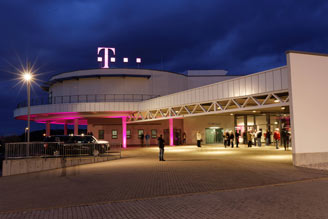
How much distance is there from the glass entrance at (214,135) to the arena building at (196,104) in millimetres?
153

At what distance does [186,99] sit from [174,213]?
19496 mm

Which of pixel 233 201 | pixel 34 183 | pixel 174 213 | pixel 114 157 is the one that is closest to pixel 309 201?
pixel 233 201

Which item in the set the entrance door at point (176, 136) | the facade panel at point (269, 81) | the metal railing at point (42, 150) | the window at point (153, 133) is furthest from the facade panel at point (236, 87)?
the window at point (153, 133)

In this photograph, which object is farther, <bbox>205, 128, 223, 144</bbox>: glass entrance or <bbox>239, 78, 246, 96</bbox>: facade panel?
<bbox>205, 128, 223, 144</bbox>: glass entrance

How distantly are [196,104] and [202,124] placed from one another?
63.0 ft

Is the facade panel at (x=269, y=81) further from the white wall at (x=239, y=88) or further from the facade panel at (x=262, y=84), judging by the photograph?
the facade panel at (x=262, y=84)

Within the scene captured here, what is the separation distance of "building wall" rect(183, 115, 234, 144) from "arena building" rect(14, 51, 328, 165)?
15 centimetres

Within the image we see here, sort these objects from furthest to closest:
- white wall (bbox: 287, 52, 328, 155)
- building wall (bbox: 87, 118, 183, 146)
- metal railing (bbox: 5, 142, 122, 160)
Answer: building wall (bbox: 87, 118, 183, 146)
metal railing (bbox: 5, 142, 122, 160)
white wall (bbox: 287, 52, 328, 155)

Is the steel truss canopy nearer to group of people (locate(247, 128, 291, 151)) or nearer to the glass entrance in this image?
group of people (locate(247, 128, 291, 151))

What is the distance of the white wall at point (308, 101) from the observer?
15.0 meters

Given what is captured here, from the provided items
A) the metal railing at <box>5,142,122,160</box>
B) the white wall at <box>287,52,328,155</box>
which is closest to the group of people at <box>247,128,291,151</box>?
the white wall at <box>287,52,328,155</box>

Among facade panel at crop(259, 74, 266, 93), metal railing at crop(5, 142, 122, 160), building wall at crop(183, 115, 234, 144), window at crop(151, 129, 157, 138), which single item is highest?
facade panel at crop(259, 74, 266, 93)

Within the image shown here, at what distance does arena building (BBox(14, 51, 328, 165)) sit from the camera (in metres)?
15.3

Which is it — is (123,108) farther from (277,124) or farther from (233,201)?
(233,201)
